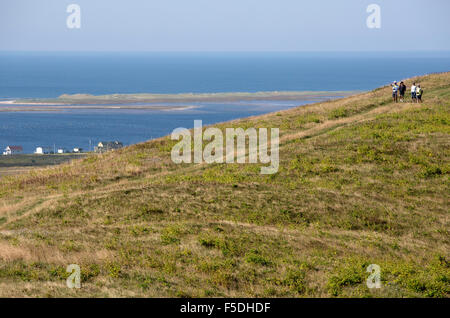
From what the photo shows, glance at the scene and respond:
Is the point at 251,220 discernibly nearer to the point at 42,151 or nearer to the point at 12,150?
the point at 42,151

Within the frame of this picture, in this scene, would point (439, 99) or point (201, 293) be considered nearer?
point (201, 293)

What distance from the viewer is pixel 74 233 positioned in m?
26.8

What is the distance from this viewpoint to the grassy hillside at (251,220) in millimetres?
20250

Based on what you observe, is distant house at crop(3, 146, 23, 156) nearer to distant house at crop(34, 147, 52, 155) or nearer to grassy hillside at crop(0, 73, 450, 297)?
distant house at crop(34, 147, 52, 155)

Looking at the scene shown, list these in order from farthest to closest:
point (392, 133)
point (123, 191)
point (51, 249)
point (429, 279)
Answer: point (392, 133)
point (123, 191)
point (51, 249)
point (429, 279)

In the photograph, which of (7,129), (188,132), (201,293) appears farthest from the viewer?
(7,129)

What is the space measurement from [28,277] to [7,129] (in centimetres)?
17080

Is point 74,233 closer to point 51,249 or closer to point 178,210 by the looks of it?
point 51,249

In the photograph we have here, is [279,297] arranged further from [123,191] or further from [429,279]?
[123,191]

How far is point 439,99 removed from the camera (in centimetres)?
5734

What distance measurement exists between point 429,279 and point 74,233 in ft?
51.2

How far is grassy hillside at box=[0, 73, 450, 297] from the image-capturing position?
20.2m

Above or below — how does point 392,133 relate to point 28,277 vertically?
above

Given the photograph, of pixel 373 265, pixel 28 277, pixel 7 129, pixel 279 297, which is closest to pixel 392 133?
pixel 373 265
